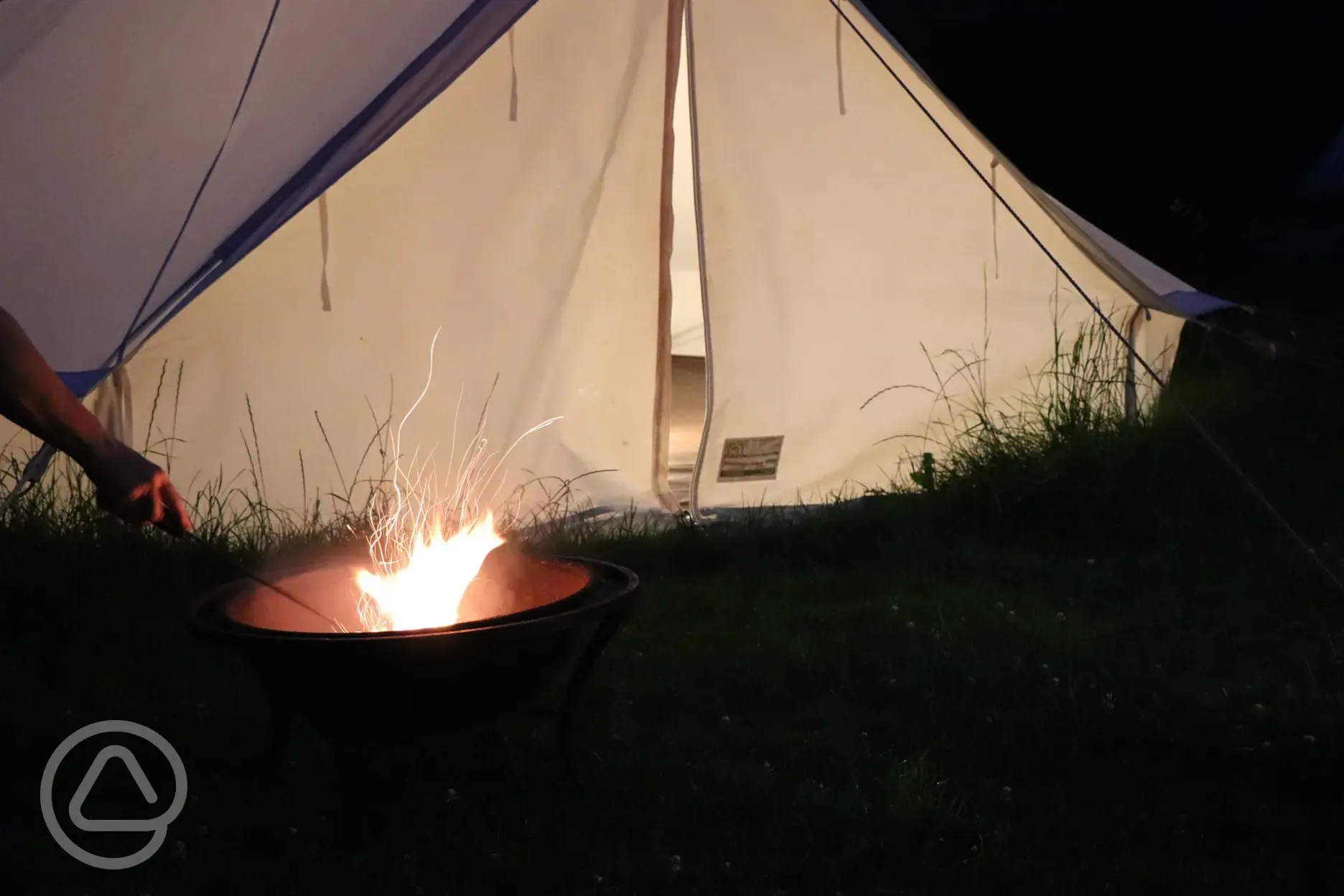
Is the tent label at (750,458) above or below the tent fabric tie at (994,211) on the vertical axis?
below

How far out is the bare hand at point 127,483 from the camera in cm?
158

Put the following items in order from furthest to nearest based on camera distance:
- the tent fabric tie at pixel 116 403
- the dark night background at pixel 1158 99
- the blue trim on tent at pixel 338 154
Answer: the dark night background at pixel 1158 99 → the tent fabric tie at pixel 116 403 → the blue trim on tent at pixel 338 154

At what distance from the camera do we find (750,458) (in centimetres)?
405

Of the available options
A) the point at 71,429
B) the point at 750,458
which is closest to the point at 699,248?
the point at 750,458

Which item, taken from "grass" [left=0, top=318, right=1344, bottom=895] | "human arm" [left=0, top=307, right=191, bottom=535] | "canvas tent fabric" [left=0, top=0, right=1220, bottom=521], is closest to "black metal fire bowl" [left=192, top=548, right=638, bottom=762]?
"grass" [left=0, top=318, right=1344, bottom=895]

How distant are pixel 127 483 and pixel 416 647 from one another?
1.50ft

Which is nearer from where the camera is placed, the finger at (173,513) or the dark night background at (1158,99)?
the finger at (173,513)

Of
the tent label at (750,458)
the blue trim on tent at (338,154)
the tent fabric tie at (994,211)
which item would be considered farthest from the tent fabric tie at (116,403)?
the tent fabric tie at (994,211)

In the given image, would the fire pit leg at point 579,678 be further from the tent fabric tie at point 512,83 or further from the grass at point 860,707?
the tent fabric tie at point 512,83

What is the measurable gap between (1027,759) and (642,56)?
235 cm

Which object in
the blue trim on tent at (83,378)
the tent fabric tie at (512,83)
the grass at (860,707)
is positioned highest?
the tent fabric tie at (512,83)

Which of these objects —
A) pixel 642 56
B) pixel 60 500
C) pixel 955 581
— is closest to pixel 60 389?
pixel 60 500

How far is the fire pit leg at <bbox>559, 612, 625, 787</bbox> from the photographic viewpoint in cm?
216

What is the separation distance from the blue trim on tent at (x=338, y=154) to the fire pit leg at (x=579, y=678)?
1.26 meters
